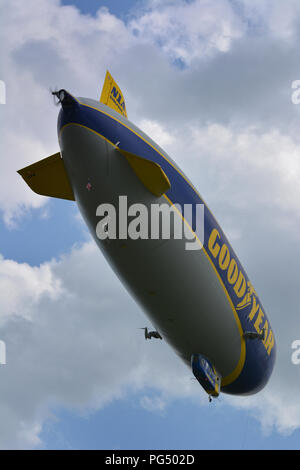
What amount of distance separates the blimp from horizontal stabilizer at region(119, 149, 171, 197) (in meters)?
0.04

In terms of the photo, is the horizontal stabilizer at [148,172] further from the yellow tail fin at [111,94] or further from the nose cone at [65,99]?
the yellow tail fin at [111,94]

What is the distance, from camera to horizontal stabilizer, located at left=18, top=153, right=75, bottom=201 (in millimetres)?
21780

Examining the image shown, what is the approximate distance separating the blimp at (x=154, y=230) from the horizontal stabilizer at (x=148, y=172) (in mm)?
39

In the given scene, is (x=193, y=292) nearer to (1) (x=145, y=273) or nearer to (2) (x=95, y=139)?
(1) (x=145, y=273)

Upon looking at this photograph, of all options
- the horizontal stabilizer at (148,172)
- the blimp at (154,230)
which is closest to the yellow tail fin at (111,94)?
the blimp at (154,230)

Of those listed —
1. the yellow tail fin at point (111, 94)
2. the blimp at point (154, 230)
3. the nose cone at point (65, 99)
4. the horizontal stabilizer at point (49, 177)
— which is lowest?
the blimp at point (154, 230)

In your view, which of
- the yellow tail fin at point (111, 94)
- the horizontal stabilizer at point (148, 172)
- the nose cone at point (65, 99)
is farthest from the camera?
the yellow tail fin at point (111, 94)

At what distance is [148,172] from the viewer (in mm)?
19438

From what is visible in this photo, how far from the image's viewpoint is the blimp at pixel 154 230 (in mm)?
19344

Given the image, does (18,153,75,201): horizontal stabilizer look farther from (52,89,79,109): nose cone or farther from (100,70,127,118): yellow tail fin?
(100,70,127,118): yellow tail fin

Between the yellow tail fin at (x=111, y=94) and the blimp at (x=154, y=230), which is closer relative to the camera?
the blimp at (x=154, y=230)

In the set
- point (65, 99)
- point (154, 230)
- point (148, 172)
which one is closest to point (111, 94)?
point (65, 99)

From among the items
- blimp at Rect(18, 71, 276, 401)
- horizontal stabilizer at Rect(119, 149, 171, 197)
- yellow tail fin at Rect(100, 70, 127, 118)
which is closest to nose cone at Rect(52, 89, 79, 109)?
blimp at Rect(18, 71, 276, 401)

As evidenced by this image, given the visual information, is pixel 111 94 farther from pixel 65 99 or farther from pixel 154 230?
pixel 154 230
